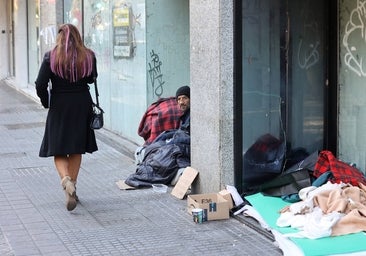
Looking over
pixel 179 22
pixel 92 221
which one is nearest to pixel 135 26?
pixel 179 22

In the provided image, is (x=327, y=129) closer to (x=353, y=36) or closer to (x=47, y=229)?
(x=353, y=36)

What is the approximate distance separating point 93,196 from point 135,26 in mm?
3293

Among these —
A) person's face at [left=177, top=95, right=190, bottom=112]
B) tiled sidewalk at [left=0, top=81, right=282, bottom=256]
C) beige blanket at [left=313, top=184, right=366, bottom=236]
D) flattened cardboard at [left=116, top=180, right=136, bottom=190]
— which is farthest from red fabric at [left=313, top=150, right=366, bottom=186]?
flattened cardboard at [left=116, top=180, right=136, bottom=190]

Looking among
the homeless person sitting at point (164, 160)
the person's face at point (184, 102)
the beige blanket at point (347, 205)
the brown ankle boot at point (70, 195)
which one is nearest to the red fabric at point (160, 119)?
the person's face at point (184, 102)

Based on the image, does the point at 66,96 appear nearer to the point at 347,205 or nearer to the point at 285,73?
the point at 285,73

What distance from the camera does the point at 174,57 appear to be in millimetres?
9484

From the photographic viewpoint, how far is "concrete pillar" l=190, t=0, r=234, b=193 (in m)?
6.47

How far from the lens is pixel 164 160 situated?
759 centimetres

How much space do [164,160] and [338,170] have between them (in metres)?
2.02

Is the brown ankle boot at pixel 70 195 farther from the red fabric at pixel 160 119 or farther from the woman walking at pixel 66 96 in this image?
the red fabric at pixel 160 119

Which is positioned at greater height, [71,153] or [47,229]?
[71,153]

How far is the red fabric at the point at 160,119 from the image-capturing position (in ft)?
27.1

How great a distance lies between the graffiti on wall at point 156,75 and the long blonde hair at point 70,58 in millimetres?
2703

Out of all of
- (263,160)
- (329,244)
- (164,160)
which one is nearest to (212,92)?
(263,160)
